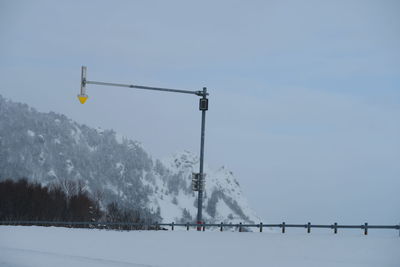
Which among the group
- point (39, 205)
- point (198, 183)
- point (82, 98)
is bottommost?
point (39, 205)

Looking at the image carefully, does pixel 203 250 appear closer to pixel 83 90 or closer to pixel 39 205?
pixel 83 90

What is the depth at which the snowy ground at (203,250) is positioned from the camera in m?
18.7

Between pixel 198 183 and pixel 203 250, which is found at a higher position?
pixel 198 183

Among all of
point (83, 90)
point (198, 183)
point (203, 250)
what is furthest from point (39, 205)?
point (203, 250)

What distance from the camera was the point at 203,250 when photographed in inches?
830

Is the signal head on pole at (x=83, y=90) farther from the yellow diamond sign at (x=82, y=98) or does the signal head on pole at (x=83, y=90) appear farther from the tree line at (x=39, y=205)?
the tree line at (x=39, y=205)

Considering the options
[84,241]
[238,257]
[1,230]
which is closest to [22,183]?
[1,230]

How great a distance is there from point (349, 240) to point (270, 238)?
3237mm

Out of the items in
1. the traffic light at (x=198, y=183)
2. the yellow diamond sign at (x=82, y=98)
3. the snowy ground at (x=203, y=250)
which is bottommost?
the snowy ground at (x=203, y=250)

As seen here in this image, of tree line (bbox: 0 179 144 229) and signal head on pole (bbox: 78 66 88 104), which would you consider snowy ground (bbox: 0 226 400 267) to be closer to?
signal head on pole (bbox: 78 66 88 104)

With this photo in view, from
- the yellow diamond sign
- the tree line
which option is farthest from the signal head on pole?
the tree line

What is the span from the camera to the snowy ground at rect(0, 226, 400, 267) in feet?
61.4

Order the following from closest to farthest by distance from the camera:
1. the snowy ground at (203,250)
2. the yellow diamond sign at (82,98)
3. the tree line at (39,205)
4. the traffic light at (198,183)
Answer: the snowy ground at (203,250), the yellow diamond sign at (82,98), the traffic light at (198,183), the tree line at (39,205)

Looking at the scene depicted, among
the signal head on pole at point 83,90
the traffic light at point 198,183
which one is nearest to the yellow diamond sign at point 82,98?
the signal head on pole at point 83,90
